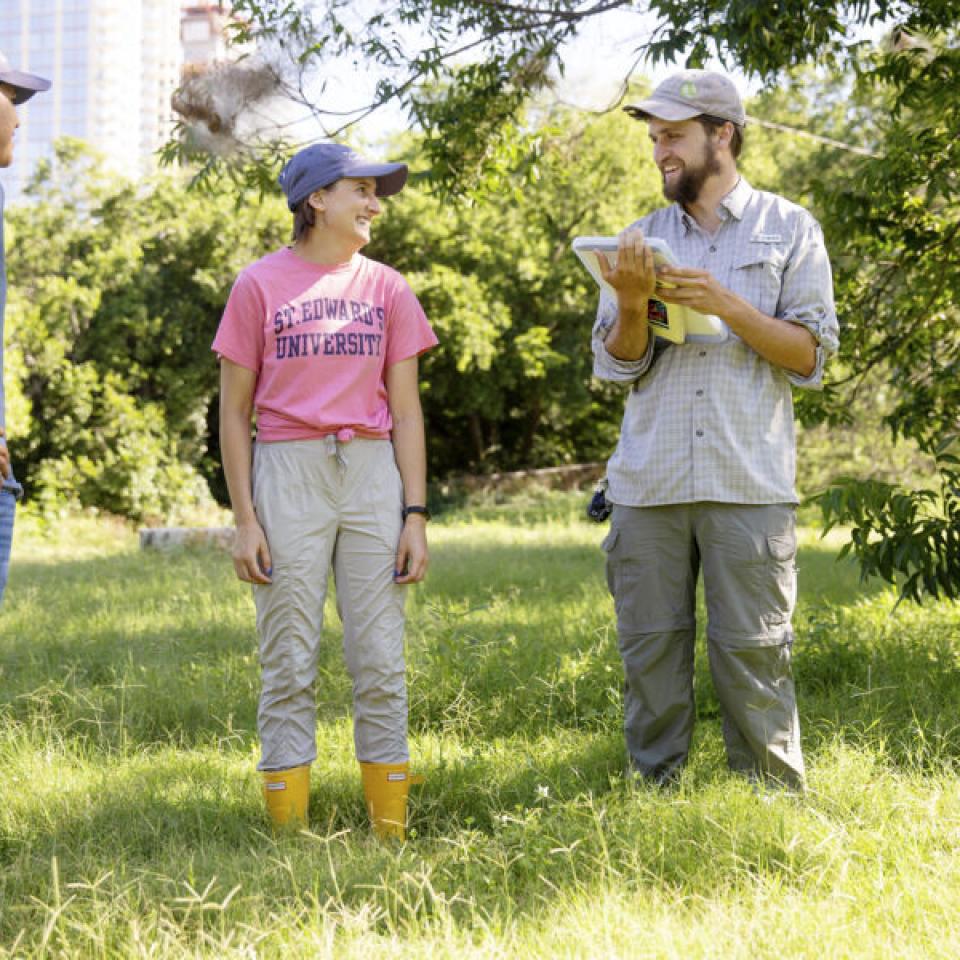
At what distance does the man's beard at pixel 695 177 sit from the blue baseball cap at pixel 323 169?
0.77m

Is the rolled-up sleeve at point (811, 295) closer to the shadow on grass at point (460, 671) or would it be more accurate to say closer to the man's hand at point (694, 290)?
the man's hand at point (694, 290)

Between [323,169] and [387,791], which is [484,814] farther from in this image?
[323,169]

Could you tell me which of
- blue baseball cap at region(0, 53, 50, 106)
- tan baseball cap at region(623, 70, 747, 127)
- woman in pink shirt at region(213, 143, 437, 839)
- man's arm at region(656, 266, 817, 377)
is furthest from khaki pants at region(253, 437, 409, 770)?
tan baseball cap at region(623, 70, 747, 127)

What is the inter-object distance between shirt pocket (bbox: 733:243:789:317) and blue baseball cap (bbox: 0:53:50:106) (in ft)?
A: 6.09

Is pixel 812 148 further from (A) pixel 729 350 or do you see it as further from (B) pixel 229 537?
(A) pixel 729 350

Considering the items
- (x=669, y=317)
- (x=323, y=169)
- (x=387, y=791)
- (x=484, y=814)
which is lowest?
(x=484, y=814)

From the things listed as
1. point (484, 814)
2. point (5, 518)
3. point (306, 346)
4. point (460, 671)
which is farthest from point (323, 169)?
point (460, 671)

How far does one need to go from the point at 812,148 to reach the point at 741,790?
20.6m

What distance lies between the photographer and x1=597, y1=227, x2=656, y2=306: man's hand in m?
2.88

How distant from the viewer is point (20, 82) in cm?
268

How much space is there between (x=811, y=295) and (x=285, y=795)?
6.54ft

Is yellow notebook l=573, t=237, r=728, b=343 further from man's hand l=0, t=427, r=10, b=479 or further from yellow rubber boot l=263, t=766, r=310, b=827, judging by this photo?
yellow rubber boot l=263, t=766, r=310, b=827

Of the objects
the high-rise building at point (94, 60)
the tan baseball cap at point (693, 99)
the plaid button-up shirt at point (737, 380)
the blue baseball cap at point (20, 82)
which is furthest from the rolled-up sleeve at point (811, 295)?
the high-rise building at point (94, 60)

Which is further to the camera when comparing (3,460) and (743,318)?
(743,318)
